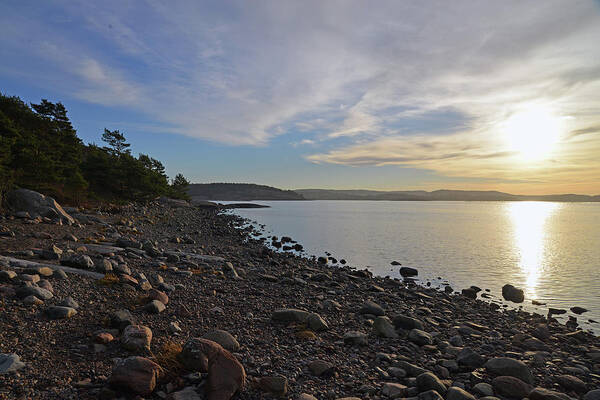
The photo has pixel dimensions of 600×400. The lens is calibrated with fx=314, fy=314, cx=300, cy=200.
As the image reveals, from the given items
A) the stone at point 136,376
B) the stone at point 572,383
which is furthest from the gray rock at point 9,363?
the stone at point 572,383

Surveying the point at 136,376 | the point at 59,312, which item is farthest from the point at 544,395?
the point at 59,312

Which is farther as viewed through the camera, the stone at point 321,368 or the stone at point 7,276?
the stone at point 7,276

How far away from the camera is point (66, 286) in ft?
25.6

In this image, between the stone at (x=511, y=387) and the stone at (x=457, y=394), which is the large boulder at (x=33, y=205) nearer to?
the stone at (x=457, y=394)

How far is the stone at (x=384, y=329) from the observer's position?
27.1 feet

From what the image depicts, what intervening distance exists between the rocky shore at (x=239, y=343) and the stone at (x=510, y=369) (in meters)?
0.02

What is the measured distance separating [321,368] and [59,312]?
5.34 meters

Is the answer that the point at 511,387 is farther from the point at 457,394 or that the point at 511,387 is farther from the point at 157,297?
the point at 157,297

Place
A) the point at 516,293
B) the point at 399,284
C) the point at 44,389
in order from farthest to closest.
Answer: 1. the point at 399,284
2. the point at 516,293
3. the point at 44,389

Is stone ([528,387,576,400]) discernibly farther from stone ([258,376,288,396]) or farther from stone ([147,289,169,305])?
stone ([147,289,169,305])

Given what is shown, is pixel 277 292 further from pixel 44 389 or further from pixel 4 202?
pixel 4 202

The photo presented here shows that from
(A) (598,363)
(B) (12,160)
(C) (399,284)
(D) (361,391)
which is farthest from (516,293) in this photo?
(B) (12,160)

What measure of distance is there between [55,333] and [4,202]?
20.7 metres

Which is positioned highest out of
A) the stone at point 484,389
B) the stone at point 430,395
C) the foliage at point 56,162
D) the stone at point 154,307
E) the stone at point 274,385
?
the foliage at point 56,162
